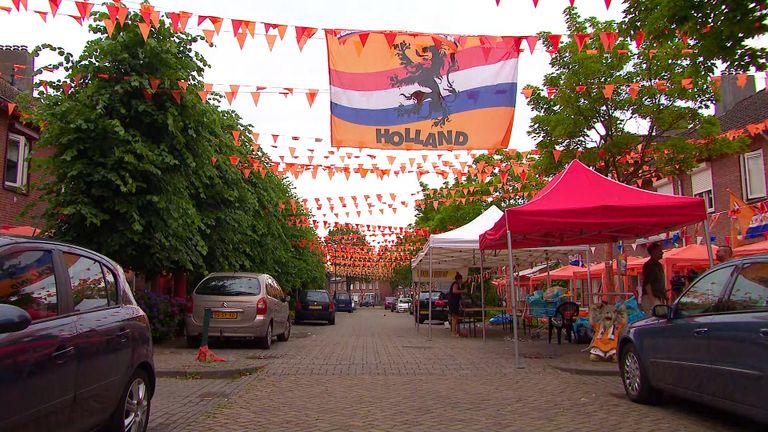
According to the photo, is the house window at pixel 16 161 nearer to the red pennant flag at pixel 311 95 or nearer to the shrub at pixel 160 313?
the shrub at pixel 160 313

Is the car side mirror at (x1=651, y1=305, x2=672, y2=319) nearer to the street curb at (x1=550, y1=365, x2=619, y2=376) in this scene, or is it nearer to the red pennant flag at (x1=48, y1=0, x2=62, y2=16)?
the street curb at (x1=550, y1=365, x2=619, y2=376)

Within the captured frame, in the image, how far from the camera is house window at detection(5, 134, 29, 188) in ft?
60.6

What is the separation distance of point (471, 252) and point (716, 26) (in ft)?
44.1

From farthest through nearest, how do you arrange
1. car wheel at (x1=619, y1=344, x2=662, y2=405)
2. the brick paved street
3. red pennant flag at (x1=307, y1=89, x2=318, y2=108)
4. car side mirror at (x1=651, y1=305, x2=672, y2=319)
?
1. red pennant flag at (x1=307, y1=89, x2=318, y2=108)
2. car wheel at (x1=619, y1=344, x2=662, y2=405)
3. car side mirror at (x1=651, y1=305, x2=672, y2=319)
4. the brick paved street

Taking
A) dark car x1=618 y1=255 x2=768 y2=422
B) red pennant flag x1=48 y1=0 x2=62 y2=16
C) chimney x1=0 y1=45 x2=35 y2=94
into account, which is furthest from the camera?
chimney x1=0 y1=45 x2=35 y2=94

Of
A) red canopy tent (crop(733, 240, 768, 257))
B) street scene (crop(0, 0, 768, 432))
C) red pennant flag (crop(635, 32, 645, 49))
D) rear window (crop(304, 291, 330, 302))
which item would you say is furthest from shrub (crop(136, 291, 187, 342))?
rear window (crop(304, 291, 330, 302))

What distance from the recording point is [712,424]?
20.6 feet

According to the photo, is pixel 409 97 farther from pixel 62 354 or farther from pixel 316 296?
pixel 316 296

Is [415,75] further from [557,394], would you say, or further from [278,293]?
[278,293]

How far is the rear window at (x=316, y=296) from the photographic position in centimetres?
2916

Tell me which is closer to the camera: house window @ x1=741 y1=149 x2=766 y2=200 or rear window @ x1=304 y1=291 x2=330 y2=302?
house window @ x1=741 y1=149 x2=766 y2=200

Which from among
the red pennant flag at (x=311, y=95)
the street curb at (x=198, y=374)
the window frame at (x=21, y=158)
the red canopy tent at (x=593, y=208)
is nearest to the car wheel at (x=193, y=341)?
the street curb at (x=198, y=374)

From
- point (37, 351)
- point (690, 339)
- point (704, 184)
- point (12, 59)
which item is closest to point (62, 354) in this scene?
point (37, 351)

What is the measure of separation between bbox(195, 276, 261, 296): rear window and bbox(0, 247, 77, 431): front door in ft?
31.0
